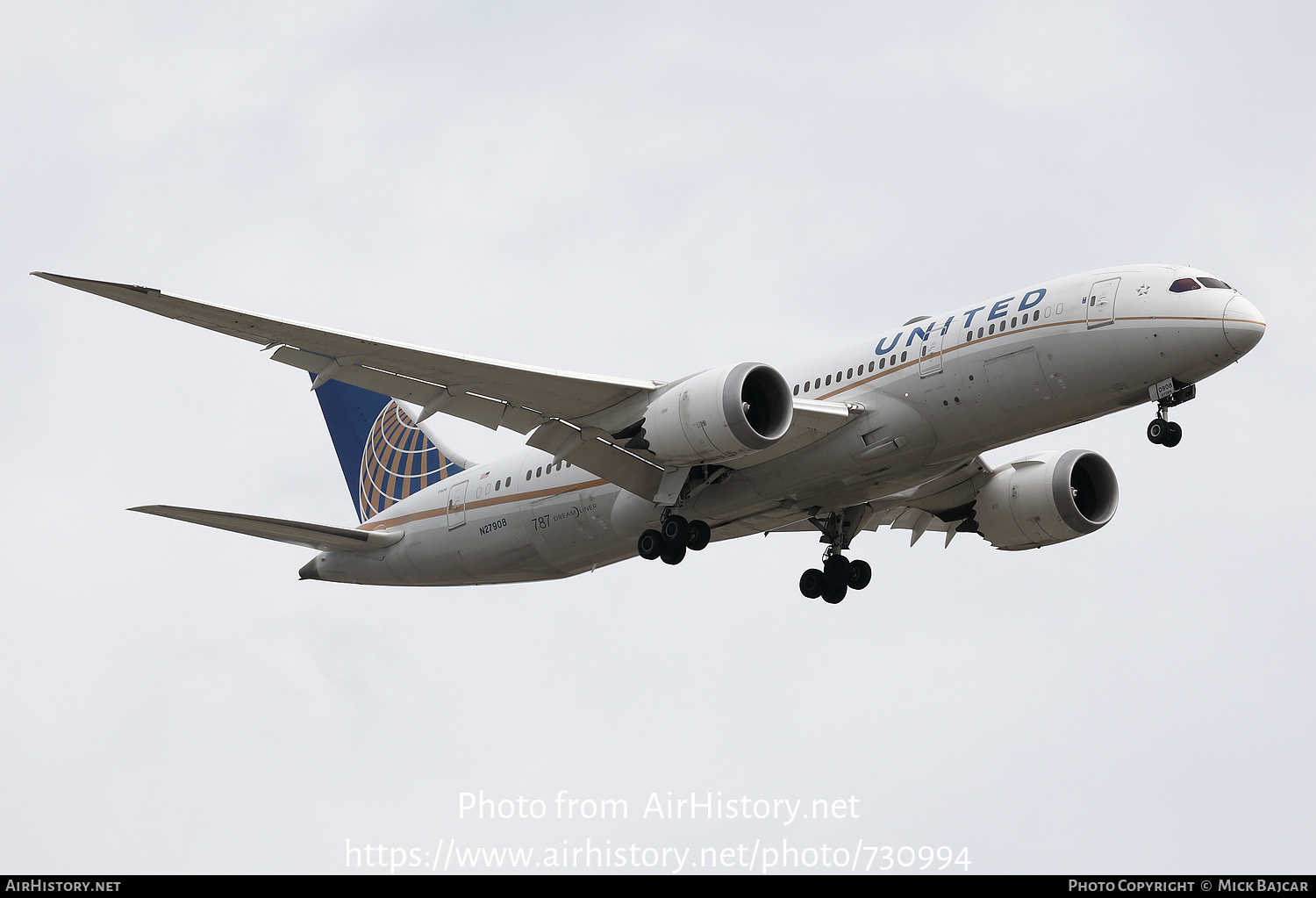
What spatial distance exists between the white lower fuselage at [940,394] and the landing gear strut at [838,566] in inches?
26.6

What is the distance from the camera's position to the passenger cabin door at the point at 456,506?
3203cm

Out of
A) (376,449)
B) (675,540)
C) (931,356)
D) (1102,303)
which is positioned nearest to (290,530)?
(376,449)

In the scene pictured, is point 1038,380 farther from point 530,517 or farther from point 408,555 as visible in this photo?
point 408,555

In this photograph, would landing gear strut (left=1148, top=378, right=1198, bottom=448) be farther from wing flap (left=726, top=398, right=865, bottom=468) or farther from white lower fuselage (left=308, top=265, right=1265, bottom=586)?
wing flap (left=726, top=398, right=865, bottom=468)

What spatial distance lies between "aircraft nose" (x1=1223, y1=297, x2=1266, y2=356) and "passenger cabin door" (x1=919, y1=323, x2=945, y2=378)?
4.66m

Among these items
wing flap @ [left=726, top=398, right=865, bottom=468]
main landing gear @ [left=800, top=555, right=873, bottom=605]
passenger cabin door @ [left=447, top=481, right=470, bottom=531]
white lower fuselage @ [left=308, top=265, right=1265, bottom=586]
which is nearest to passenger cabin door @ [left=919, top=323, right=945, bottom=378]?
white lower fuselage @ [left=308, top=265, right=1265, bottom=586]

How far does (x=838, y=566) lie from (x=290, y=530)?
1158 cm

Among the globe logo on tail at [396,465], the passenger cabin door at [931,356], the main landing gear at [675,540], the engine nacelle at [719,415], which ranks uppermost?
the globe logo on tail at [396,465]

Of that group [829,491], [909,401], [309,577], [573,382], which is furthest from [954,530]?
[309,577]

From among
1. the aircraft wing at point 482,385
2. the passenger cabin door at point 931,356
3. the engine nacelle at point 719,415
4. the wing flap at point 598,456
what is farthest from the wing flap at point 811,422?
the wing flap at point 598,456

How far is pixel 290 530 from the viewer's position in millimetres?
31203

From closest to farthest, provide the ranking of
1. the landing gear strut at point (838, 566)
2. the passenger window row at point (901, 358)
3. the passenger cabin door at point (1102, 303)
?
the passenger cabin door at point (1102, 303)
the passenger window row at point (901, 358)
the landing gear strut at point (838, 566)

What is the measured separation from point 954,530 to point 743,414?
9.53 m

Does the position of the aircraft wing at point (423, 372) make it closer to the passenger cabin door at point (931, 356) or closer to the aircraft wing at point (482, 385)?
the aircraft wing at point (482, 385)
